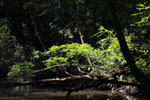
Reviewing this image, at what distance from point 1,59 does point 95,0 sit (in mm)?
18543

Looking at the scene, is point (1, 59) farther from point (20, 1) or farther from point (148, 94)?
point (148, 94)

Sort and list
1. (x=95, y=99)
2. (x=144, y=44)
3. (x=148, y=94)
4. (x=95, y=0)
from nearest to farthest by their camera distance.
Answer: (x=148, y=94)
(x=95, y=0)
(x=144, y=44)
(x=95, y=99)

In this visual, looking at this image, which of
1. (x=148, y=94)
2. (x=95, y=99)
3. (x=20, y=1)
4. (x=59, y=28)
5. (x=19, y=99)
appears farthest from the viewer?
(x=59, y=28)

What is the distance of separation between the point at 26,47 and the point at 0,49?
208 inches

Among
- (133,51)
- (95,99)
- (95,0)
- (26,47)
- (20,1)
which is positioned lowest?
(95,99)

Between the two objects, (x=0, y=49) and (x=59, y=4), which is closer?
Answer: (x=59, y=4)

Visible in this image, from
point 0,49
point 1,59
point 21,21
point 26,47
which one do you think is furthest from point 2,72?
point 21,21

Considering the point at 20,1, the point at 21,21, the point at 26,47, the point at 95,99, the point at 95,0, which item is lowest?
the point at 95,99

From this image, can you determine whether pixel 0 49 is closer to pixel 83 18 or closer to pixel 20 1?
pixel 20 1

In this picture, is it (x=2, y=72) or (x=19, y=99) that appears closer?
(x=19, y=99)

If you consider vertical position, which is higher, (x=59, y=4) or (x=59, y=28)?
(x=59, y=4)

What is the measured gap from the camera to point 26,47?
46.2 feet

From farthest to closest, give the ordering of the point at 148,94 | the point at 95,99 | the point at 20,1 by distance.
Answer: the point at 20,1 < the point at 95,99 < the point at 148,94

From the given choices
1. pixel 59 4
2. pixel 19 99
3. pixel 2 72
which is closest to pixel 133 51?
pixel 19 99
